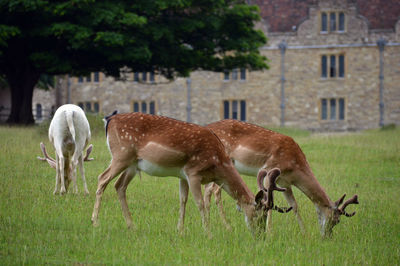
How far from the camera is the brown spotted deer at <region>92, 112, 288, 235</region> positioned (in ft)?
24.3

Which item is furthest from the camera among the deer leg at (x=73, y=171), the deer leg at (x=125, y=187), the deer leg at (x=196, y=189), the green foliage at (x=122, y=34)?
the green foliage at (x=122, y=34)

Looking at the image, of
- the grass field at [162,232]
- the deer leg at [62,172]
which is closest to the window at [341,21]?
the grass field at [162,232]

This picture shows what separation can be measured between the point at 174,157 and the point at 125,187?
0.88 metres

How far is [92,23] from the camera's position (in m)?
24.7

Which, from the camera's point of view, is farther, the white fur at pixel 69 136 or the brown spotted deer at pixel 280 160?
the white fur at pixel 69 136

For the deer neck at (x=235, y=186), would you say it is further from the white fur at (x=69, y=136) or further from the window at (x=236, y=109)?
the window at (x=236, y=109)

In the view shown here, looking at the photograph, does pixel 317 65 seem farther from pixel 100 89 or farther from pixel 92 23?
pixel 92 23

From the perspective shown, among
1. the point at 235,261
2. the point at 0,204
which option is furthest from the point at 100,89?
the point at 235,261

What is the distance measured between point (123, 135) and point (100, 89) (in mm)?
38666

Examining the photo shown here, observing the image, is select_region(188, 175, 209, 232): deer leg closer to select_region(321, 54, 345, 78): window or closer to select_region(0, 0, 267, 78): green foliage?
select_region(0, 0, 267, 78): green foliage

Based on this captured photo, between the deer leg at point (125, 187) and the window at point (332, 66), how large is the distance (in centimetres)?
3633

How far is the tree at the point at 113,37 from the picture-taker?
2441 centimetres

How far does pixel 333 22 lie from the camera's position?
140ft

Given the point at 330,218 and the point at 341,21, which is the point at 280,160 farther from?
the point at 341,21
